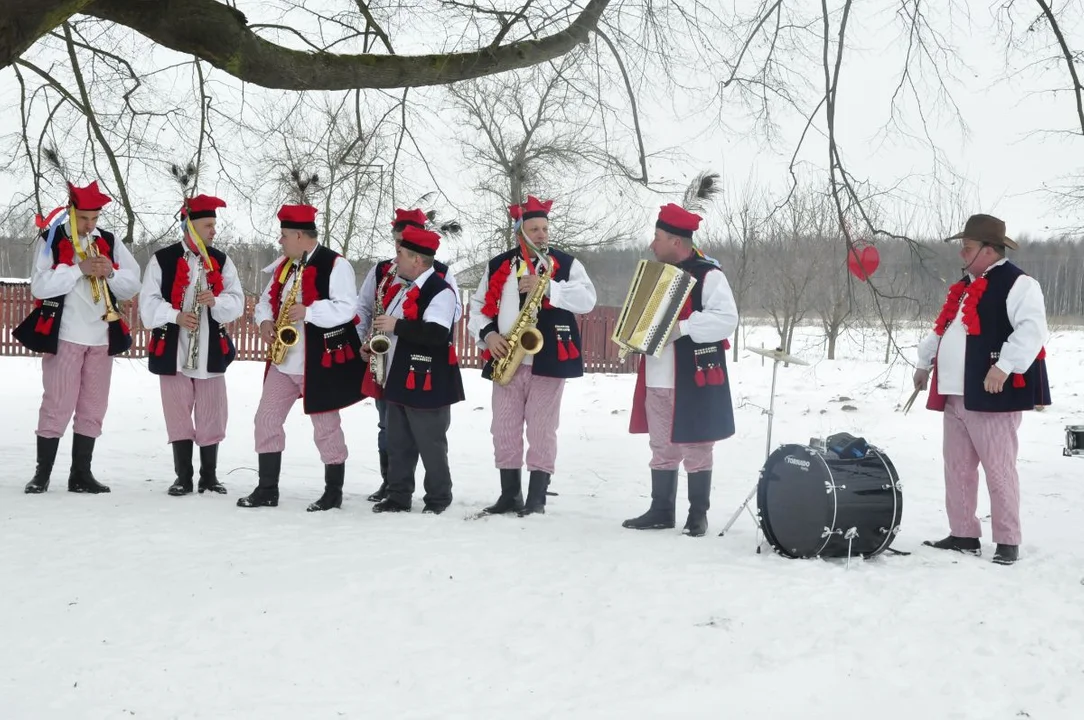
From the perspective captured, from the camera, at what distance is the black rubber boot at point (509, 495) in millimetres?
6367

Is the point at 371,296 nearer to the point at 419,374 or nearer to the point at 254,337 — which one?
the point at 419,374

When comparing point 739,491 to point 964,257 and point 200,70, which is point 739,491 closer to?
point 964,257

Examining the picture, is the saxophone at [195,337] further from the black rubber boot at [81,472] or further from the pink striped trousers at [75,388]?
the black rubber boot at [81,472]

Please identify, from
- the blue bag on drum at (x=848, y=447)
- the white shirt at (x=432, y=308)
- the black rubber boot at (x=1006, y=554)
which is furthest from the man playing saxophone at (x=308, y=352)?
the black rubber boot at (x=1006, y=554)

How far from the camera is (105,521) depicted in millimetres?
5754

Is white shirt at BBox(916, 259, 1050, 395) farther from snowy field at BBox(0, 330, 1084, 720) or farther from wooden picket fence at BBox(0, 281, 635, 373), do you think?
wooden picket fence at BBox(0, 281, 635, 373)

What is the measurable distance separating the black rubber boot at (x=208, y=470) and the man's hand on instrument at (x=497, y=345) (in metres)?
2.08

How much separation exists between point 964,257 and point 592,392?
9.28 m

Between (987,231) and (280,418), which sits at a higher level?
(987,231)

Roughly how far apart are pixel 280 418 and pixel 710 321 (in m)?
2.79

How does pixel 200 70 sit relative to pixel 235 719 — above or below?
above

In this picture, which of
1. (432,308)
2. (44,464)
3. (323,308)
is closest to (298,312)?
(323,308)

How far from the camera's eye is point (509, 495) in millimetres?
6391

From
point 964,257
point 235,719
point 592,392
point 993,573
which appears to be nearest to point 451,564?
point 235,719
